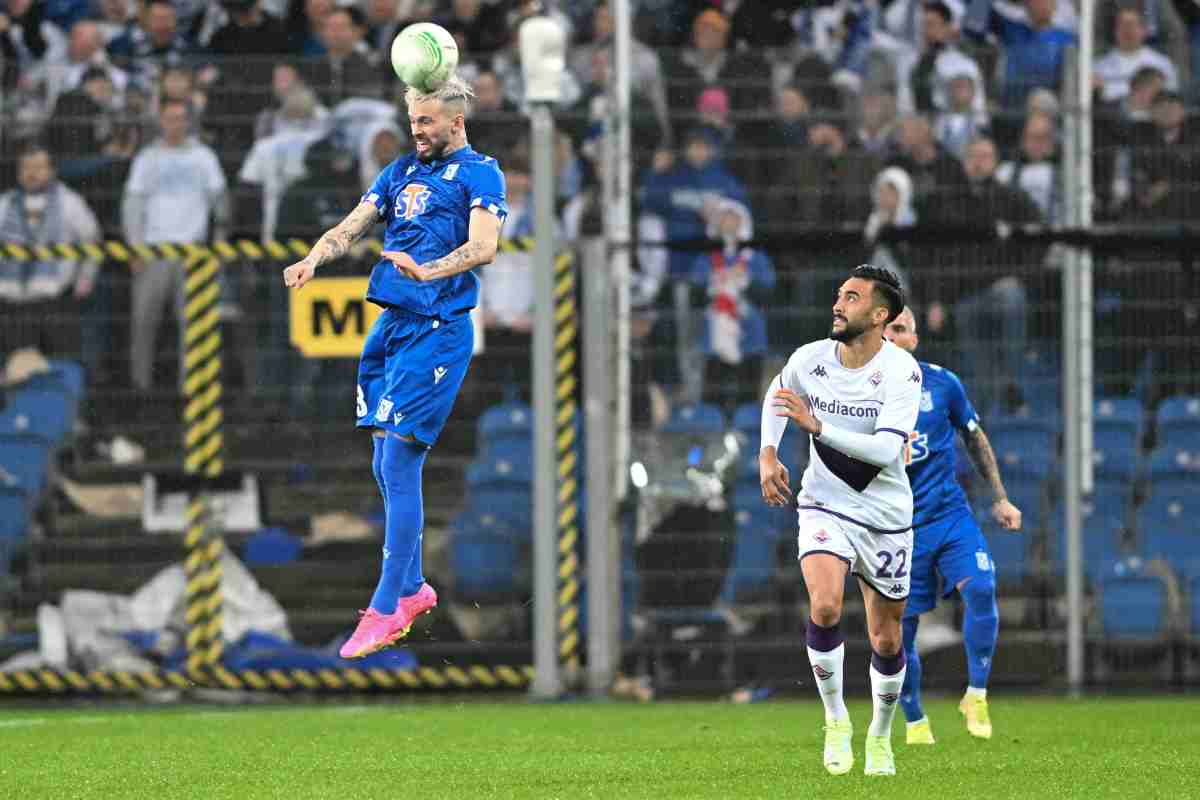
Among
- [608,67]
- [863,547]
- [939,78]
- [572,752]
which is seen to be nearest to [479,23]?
[608,67]

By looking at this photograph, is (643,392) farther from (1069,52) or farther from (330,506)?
(1069,52)

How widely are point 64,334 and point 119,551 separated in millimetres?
1423

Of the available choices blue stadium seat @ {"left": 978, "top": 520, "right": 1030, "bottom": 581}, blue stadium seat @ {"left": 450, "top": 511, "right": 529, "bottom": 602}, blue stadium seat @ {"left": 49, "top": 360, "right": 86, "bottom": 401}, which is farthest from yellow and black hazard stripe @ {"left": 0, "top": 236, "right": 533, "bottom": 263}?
blue stadium seat @ {"left": 978, "top": 520, "right": 1030, "bottom": 581}

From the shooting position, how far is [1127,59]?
Result: 50.5 ft

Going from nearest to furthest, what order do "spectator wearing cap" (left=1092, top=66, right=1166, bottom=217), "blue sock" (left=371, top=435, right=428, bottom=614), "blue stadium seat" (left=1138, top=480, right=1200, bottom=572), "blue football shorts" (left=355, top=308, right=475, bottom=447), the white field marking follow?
"blue football shorts" (left=355, top=308, right=475, bottom=447), "blue sock" (left=371, top=435, right=428, bottom=614), the white field marking, "blue stadium seat" (left=1138, top=480, right=1200, bottom=572), "spectator wearing cap" (left=1092, top=66, right=1166, bottom=217)

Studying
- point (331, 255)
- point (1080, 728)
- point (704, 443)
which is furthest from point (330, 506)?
point (331, 255)

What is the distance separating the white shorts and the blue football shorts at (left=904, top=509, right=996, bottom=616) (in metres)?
1.99

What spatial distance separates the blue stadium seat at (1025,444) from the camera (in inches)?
569

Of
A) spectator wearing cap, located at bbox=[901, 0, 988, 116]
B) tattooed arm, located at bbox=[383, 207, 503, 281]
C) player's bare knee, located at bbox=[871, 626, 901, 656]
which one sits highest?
spectator wearing cap, located at bbox=[901, 0, 988, 116]

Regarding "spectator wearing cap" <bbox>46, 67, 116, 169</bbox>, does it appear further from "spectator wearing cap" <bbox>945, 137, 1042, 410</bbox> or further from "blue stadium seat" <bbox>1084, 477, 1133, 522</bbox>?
"blue stadium seat" <bbox>1084, 477, 1133, 522</bbox>

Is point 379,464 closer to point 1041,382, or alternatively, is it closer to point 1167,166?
point 1041,382

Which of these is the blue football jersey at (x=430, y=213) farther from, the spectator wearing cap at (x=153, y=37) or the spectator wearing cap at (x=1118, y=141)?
the spectator wearing cap at (x=153, y=37)

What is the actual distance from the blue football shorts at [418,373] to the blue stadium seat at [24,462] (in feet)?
19.7

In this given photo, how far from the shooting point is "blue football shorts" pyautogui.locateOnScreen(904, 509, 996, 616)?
11570 mm
